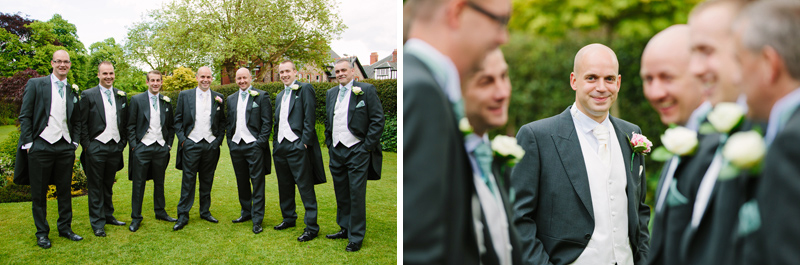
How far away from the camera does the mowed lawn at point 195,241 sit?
171 inches

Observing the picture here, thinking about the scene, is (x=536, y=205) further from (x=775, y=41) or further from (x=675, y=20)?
(x=775, y=41)

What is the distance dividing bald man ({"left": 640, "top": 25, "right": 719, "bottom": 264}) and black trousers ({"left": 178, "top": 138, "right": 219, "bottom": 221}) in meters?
5.20

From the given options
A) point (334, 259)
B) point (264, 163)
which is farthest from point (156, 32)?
point (334, 259)

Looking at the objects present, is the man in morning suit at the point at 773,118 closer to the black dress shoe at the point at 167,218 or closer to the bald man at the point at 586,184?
the bald man at the point at 586,184

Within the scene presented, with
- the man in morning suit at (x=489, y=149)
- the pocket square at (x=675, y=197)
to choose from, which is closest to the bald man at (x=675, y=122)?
the pocket square at (x=675, y=197)

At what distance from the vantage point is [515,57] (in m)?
3.30

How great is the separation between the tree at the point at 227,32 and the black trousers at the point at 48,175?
15.5m

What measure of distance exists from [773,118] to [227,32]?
21.8 metres

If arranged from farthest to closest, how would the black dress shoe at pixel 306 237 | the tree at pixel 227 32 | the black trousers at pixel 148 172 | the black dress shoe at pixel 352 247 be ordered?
the tree at pixel 227 32, the black trousers at pixel 148 172, the black dress shoe at pixel 306 237, the black dress shoe at pixel 352 247

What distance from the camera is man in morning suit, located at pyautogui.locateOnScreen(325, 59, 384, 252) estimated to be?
14.7ft

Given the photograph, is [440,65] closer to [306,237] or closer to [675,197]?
[675,197]

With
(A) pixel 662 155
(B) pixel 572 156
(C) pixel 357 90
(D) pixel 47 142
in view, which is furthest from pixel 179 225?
(A) pixel 662 155

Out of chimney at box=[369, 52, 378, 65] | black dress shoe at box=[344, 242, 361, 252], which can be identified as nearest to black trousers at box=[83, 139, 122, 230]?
black dress shoe at box=[344, 242, 361, 252]

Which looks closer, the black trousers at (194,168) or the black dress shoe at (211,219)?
the black trousers at (194,168)
